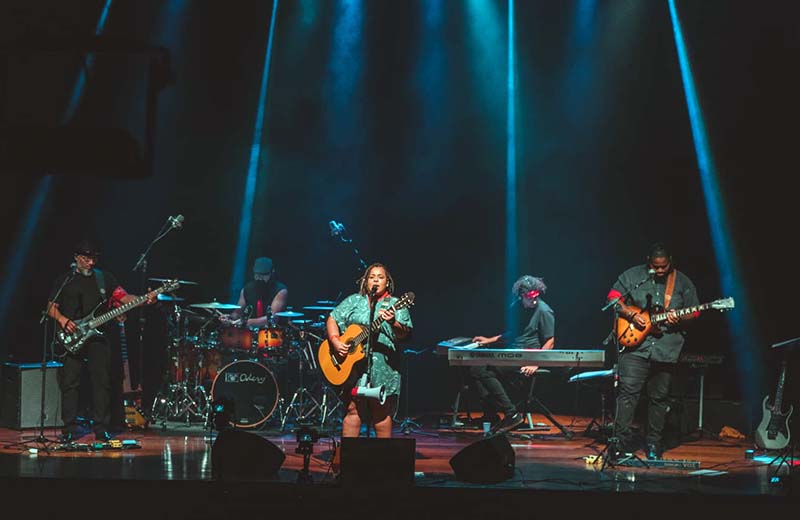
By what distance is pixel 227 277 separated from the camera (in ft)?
44.4

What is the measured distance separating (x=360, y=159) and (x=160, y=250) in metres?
3.01

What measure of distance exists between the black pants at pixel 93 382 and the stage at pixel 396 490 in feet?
3.34

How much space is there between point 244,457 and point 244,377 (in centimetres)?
368

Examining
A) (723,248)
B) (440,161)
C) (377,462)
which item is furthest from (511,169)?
(377,462)

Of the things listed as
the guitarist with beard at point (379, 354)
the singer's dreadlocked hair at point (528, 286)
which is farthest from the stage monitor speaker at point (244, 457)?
the singer's dreadlocked hair at point (528, 286)

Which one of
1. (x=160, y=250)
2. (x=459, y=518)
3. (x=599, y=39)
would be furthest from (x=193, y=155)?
(x=459, y=518)

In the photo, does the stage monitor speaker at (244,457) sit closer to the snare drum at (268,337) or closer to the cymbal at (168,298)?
the snare drum at (268,337)

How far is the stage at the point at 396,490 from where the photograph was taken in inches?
272

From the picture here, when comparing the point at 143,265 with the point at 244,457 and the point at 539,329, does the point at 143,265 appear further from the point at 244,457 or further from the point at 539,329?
the point at 539,329

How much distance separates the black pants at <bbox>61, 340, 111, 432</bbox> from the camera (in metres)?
9.70

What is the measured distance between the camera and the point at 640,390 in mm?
9133

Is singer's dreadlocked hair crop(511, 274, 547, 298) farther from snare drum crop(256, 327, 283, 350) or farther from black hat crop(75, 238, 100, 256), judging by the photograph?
black hat crop(75, 238, 100, 256)

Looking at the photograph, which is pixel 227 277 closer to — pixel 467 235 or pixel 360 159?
pixel 360 159

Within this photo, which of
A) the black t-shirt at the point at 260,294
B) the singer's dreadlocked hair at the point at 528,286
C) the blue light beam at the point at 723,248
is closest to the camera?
the singer's dreadlocked hair at the point at 528,286
